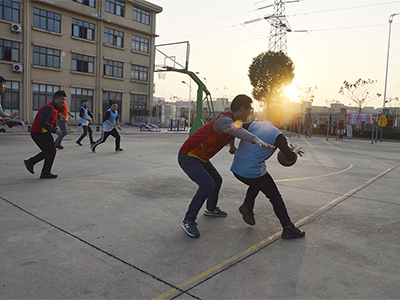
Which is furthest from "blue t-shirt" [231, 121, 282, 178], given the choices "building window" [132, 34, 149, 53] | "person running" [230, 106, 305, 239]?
"building window" [132, 34, 149, 53]

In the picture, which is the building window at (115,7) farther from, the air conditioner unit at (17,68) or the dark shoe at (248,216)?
the dark shoe at (248,216)

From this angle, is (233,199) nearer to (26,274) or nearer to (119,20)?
(26,274)

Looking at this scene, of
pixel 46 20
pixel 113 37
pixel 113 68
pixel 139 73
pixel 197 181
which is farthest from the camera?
pixel 139 73

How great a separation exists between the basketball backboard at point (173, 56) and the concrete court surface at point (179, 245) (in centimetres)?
1679

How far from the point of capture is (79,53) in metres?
32.6

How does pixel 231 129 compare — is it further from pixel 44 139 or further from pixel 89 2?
pixel 89 2

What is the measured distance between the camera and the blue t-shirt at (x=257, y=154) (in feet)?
12.3

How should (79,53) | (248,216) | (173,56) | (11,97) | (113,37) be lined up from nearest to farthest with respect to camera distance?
(248,216) < (173,56) < (11,97) < (79,53) < (113,37)

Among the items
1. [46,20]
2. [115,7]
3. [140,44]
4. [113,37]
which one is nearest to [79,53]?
[46,20]

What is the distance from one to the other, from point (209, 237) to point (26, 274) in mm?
1870

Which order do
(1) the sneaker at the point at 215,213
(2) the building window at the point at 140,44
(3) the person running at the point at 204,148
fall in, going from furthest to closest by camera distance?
(2) the building window at the point at 140,44
(1) the sneaker at the point at 215,213
(3) the person running at the point at 204,148

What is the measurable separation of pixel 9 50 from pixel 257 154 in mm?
30642

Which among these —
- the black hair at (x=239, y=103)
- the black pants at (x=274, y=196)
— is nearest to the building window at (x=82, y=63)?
the black hair at (x=239, y=103)

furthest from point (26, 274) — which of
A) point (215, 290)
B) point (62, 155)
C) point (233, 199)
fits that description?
point (62, 155)
